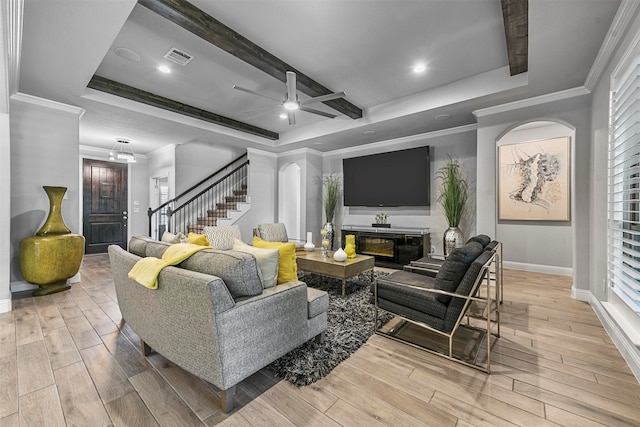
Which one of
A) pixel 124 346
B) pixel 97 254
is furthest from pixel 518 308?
pixel 97 254

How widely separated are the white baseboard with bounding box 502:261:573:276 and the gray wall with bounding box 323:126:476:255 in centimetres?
A: 91

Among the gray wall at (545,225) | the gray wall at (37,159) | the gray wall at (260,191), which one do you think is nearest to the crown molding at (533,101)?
the gray wall at (545,225)

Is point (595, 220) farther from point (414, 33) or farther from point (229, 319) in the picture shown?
point (229, 319)

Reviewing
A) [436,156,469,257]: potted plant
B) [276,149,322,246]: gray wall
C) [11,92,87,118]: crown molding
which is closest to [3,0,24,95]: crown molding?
[11,92,87,118]: crown molding

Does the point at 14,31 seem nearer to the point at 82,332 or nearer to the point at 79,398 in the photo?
the point at 82,332

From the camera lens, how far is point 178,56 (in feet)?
10.1

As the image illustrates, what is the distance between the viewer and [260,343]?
172 cm

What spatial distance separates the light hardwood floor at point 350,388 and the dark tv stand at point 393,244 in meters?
2.51

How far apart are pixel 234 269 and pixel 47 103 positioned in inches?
169

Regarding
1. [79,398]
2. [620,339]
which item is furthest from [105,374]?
[620,339]

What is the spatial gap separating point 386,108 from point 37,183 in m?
5.21

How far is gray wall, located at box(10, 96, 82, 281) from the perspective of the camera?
3656 mm

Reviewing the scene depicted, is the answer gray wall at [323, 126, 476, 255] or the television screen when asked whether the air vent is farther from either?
gray wall at [323, 126, 476, 255]

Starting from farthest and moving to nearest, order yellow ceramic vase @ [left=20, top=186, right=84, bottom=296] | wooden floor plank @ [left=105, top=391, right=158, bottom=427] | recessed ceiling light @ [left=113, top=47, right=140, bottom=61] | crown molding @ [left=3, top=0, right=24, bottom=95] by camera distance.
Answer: yellow ceramic vase @ [left=20, top=186, right=84, bottom=296] → recessed ceiling light @ [left=113, top=47, right=140, bottom=61] → crown molding @ [left=3, top=0, right=24, bottom=95] → wooden floor plank @ [left=105, top=391, right=158, bottom=427]
